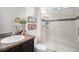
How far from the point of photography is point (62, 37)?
1.31 metres

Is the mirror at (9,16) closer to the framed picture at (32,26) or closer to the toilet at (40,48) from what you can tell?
the framed picture at (32,26)

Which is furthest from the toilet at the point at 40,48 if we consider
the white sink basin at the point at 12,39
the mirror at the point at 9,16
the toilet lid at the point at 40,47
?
the mirror at the point at 9,16

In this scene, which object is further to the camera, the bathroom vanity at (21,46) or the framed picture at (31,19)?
the framed picture at (31,19)

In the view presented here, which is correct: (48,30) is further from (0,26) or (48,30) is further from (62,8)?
(0,26)

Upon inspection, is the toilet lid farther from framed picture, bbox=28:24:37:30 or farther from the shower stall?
framed picture, bbox=28:24:37:30

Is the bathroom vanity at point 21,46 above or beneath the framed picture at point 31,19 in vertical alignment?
beneath

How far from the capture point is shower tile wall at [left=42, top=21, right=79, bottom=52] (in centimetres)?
128

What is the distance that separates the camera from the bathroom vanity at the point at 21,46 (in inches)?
45.8

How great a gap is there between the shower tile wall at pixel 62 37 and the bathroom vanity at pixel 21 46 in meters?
0.18

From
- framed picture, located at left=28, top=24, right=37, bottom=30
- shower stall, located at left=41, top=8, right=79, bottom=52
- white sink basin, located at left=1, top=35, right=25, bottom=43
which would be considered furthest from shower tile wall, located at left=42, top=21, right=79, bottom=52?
white sink basin, located at left=1, top=35, right=25, bottom=43

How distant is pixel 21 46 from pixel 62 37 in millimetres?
543

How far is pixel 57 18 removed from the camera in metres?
1.30
